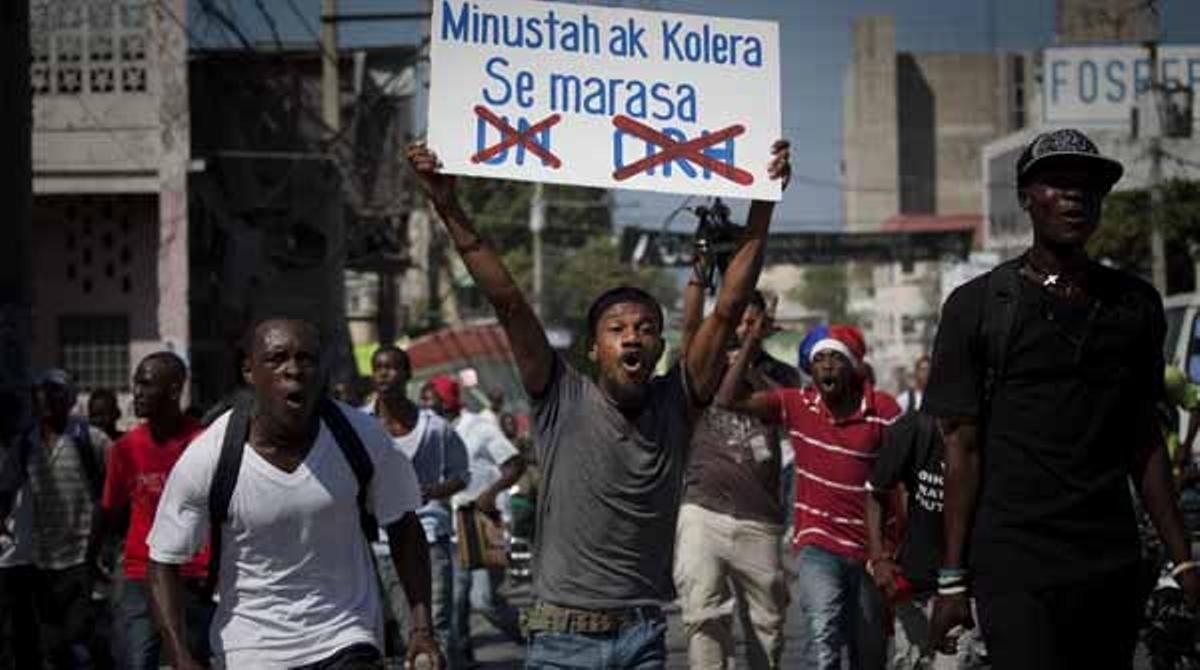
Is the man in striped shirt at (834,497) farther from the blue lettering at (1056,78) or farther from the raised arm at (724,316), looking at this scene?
Answer: the blue lettering at (1056,78)

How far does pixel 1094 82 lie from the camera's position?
38.8 meters

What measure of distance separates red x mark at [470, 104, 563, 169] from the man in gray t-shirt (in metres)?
0.32

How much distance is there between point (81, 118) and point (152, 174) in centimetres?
101

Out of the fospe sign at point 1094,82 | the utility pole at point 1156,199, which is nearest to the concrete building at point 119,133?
the utility pole at point 1156,199

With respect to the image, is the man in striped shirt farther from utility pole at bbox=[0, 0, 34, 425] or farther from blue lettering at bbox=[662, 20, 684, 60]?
utility pole at bbox=[0, 0, 34, 425]

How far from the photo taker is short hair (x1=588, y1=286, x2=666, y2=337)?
6000 mm

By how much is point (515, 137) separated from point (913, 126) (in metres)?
109

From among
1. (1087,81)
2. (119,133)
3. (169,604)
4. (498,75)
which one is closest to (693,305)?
(498,75)

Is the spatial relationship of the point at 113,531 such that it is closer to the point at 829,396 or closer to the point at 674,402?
the point at 829,396

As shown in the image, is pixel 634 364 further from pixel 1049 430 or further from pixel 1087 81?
pixel 1087 81

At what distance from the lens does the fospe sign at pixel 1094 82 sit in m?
38.2

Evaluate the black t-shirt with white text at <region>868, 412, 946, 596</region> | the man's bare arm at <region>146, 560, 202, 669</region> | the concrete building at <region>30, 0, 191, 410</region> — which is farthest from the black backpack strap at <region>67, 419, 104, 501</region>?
the concrete building at <region>30, 0, 191, 410</region>

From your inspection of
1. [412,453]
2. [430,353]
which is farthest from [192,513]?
[430,353]

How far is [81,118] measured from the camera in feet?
74.1
